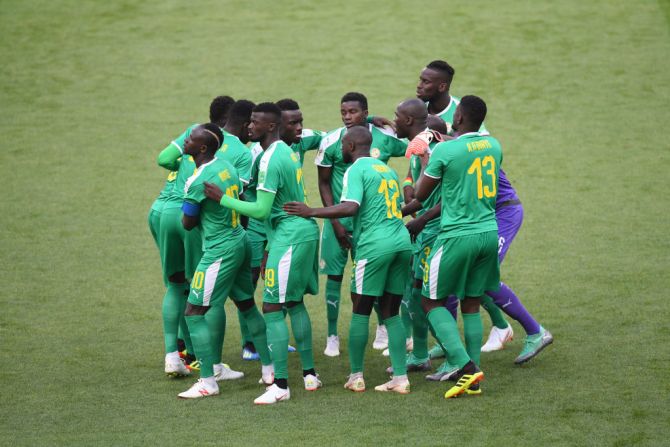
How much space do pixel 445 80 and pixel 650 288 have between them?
3.63 metres

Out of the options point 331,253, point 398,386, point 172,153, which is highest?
point 172,153

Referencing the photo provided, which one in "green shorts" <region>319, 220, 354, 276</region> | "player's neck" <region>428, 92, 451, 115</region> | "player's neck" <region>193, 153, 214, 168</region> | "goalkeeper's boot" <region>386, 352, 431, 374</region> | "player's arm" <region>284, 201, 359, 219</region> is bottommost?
"goalkeeper's boot" <region>386, 352, 431, 374</region>

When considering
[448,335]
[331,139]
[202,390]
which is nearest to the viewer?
[448,335]

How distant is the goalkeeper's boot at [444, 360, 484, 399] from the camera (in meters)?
7.36

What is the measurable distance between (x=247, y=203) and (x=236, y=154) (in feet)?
3.85

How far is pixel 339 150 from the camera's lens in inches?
351

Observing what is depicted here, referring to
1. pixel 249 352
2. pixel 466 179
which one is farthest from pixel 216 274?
pixel 466 179

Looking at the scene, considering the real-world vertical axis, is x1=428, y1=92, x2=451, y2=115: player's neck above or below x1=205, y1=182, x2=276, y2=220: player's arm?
above

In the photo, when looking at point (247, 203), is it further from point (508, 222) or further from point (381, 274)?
point (508, 222)

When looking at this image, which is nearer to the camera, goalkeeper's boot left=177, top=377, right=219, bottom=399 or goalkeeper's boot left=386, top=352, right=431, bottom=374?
goalkeeper's boot left=177, top=377, right=219, bottom=399

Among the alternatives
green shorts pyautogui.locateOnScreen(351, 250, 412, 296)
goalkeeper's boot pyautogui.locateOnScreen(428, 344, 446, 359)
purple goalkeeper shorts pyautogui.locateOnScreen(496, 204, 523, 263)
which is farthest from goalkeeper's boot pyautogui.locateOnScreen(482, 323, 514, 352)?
green shorts pyautogui.locateOnScreen(351, 250, 412, 296)

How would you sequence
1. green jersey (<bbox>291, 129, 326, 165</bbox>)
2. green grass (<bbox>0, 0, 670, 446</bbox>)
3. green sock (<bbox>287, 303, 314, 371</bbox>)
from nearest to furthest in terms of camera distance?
1. green grass (<bbox>0, 0, 670, 446</bbox>)
2. green sock (<bbox>287, 303, 314, 371</bbox>)
3. green jersey (<bbox>291, 129, 326, 165</bbox>)

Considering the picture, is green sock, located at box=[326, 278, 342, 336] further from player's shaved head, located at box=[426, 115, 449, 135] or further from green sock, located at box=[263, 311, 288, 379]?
player's shaved head, located at box=[426, 115, 449, 135]

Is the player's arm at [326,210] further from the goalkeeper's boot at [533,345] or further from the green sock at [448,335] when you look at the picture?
the goalkeeper's boot at [533,345]
